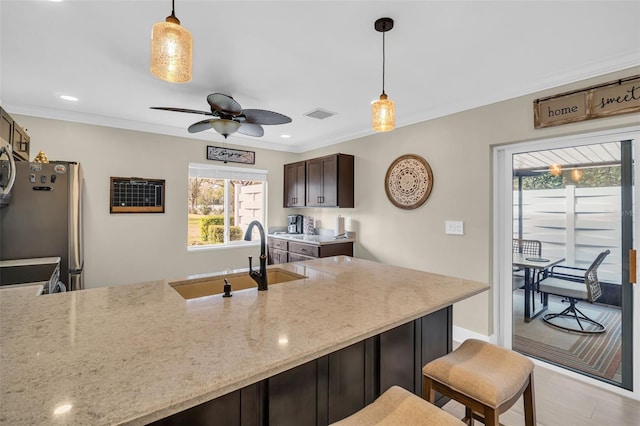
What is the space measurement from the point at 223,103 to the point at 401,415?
2.37m

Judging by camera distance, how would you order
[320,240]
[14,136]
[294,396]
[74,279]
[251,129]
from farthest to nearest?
[320,240] → [251,129] → [74,279] → [14,136] → [294,396]

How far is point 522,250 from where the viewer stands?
9.61 feet

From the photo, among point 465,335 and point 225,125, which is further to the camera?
point 465,335

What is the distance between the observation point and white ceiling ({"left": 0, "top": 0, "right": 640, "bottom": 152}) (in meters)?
1.74

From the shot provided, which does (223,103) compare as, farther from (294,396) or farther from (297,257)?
(297,257)

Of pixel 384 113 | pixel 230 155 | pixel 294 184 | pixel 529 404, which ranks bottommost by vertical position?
pixel 529 404

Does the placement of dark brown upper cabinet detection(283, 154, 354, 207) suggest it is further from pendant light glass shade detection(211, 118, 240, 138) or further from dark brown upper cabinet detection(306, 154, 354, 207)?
pendant light glass shade detection(211, 118, 240, 138)

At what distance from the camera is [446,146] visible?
10.8ft

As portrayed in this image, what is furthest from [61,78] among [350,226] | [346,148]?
[350,226]

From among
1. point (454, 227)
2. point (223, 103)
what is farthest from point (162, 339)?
point (454, 227)

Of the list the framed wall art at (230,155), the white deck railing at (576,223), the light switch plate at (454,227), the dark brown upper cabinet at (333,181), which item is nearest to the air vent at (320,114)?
the dark brown upper cabinet at (333,181)

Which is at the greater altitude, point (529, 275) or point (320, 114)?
point (320, 114)

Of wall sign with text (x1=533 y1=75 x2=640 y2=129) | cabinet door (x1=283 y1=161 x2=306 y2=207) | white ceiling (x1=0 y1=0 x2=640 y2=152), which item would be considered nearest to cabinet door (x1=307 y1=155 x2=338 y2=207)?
cabinet door (x1=283 y1=161 x2=306 y2=207)

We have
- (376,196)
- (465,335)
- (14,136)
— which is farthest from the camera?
(376,196)
